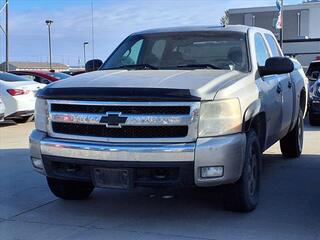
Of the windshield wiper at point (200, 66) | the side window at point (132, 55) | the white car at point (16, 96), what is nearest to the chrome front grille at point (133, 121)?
the windshield wiper at point (200, 66)

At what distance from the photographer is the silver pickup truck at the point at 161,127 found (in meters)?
4.80

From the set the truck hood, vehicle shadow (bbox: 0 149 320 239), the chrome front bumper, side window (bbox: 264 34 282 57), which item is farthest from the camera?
side window (bbox: 264 34 282 57)


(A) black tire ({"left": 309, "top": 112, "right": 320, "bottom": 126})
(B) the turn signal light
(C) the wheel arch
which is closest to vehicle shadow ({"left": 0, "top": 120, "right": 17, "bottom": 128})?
(B) the turn signal light

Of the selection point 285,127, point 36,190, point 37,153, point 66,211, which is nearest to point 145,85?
point 37,153

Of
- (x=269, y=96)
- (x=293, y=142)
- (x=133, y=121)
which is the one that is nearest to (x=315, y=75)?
(x=293, y=142)

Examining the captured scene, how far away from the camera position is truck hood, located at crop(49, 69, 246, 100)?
193 inches

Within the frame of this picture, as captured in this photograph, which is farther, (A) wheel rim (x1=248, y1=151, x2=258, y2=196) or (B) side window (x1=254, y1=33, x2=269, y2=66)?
(B) side window (x1=254, y1=33, x2=269, y2=66)

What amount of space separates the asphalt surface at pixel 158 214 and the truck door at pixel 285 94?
0.66m

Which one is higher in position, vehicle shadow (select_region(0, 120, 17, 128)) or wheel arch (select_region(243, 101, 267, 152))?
wheel arch (select_region(243, 101, 267, 152))

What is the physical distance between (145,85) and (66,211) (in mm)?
1636

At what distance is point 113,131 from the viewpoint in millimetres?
4969

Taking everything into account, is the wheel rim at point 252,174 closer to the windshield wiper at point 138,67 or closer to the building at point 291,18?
the windshield wiper at point 138,67

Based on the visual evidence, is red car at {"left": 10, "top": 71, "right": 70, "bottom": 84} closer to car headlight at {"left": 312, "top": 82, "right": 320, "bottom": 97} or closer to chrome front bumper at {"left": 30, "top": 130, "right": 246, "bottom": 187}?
car headlight at {"left": 312, "top": 82, "right": 320, "bottom": 97}

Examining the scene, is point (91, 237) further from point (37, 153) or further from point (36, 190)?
point (36, 190)
